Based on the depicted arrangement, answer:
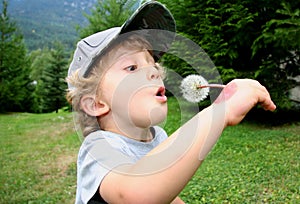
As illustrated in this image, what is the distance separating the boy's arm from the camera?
2.48 feet

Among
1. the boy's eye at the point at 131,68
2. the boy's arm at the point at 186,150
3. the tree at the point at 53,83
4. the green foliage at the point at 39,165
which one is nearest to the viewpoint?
the boy's arm at the point at 186,150

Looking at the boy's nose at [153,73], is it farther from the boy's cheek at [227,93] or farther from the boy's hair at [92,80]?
the boy's cheek at [227,93]

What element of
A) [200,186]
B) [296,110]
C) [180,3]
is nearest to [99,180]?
[200,186]

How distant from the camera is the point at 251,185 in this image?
398 cm

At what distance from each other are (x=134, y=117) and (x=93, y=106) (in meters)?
0.16

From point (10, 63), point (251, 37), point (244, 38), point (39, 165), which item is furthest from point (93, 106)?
point (10, 63)

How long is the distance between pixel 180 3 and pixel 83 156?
6.21 meters

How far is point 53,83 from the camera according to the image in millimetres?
25953

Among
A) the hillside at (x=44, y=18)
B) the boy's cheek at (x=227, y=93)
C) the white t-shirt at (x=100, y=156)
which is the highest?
the boy's cheek at (x=227, y=93)

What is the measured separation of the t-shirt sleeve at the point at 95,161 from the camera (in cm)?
90

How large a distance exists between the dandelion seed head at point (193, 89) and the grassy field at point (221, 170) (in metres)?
1.41

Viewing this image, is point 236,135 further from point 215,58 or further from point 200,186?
point 200,186

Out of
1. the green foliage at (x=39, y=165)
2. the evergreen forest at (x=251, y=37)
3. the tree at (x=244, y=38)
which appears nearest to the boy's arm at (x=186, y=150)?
the green foliage at (x=39, y=165)

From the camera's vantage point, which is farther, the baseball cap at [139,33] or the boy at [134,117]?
the baseball cap at [139,33]
